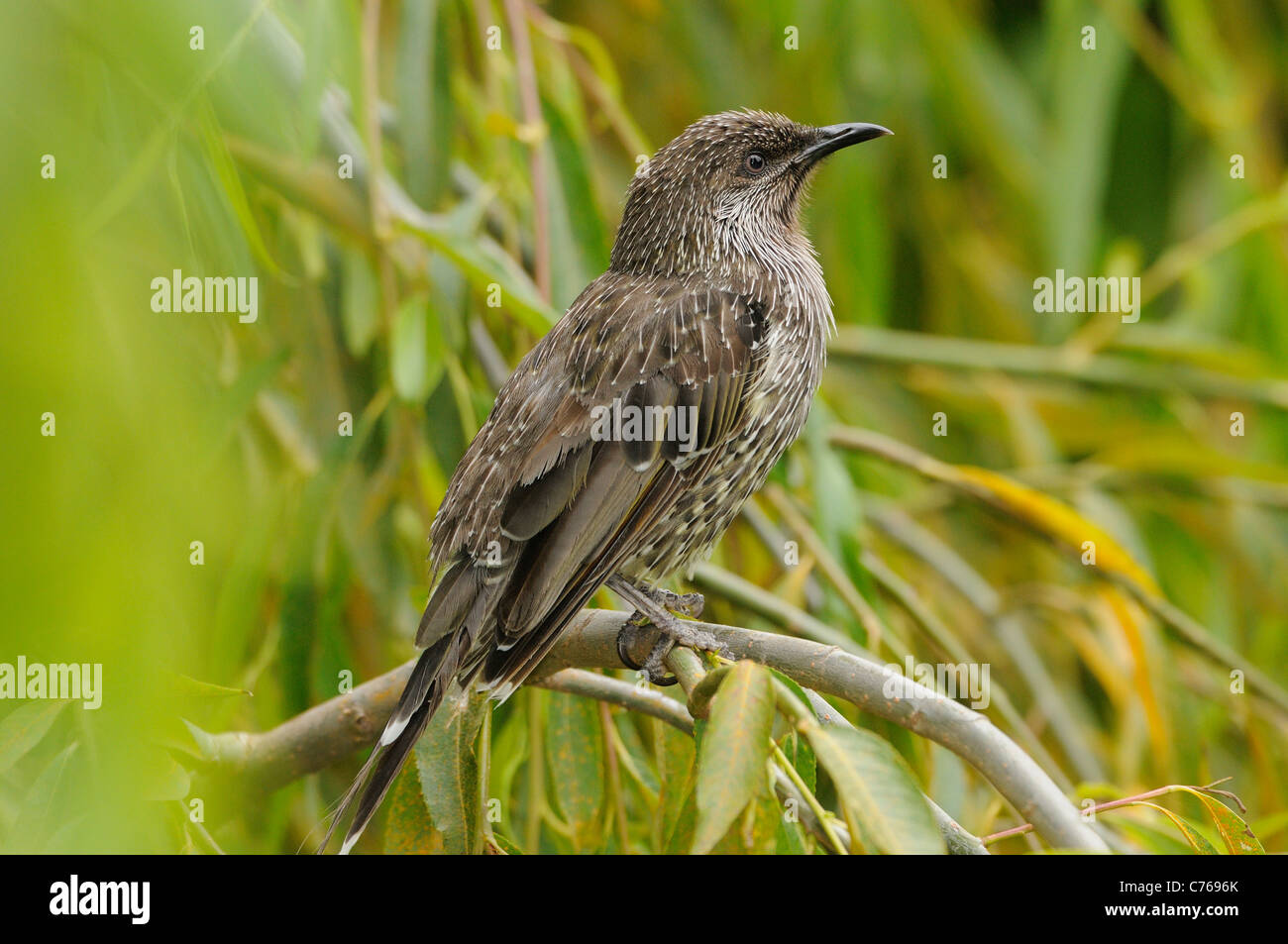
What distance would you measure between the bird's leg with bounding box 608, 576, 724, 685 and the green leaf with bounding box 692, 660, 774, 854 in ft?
1.35

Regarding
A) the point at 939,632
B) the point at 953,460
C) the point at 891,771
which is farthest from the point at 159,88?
the point at 953,460

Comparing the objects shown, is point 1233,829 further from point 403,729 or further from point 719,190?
point 719,190

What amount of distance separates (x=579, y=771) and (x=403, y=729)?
462 millimetres

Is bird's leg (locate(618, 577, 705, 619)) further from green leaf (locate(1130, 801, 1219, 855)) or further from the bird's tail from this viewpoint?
green leaf (locate(1130, 801, 1219, 855))

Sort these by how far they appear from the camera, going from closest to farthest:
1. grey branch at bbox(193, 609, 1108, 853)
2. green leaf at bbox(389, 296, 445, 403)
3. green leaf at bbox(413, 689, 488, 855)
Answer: grey branch at bbox(193, 609, 1108, 853), green leaf at bbox(413, 689, 488, 855), green leaf at bbox(389, 296, 445, 403)

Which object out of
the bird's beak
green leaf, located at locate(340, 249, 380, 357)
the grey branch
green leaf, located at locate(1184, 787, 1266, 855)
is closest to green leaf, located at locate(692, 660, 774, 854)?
the grey branch

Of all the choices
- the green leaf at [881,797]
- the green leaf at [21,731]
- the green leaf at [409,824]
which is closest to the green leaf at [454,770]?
the green leaf at [409,824]

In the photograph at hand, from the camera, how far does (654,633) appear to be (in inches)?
74.2

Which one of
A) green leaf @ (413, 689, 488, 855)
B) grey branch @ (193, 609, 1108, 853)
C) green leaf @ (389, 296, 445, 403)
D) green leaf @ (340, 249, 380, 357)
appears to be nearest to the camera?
grey branch @ (193, 609, 1108, 853)

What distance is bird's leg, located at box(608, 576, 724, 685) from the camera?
178 centimetres

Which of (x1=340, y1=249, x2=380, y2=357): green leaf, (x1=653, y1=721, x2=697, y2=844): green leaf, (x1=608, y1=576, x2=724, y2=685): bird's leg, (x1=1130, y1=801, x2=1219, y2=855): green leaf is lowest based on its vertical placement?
(x1=1130, y1=801, x2=1219, y2=855): green leaf

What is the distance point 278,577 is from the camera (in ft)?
8.67

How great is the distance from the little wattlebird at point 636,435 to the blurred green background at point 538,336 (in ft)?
0.84

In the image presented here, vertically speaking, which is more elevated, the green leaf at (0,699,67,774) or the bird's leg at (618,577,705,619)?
the bird's leg at (618,577,705,619)
